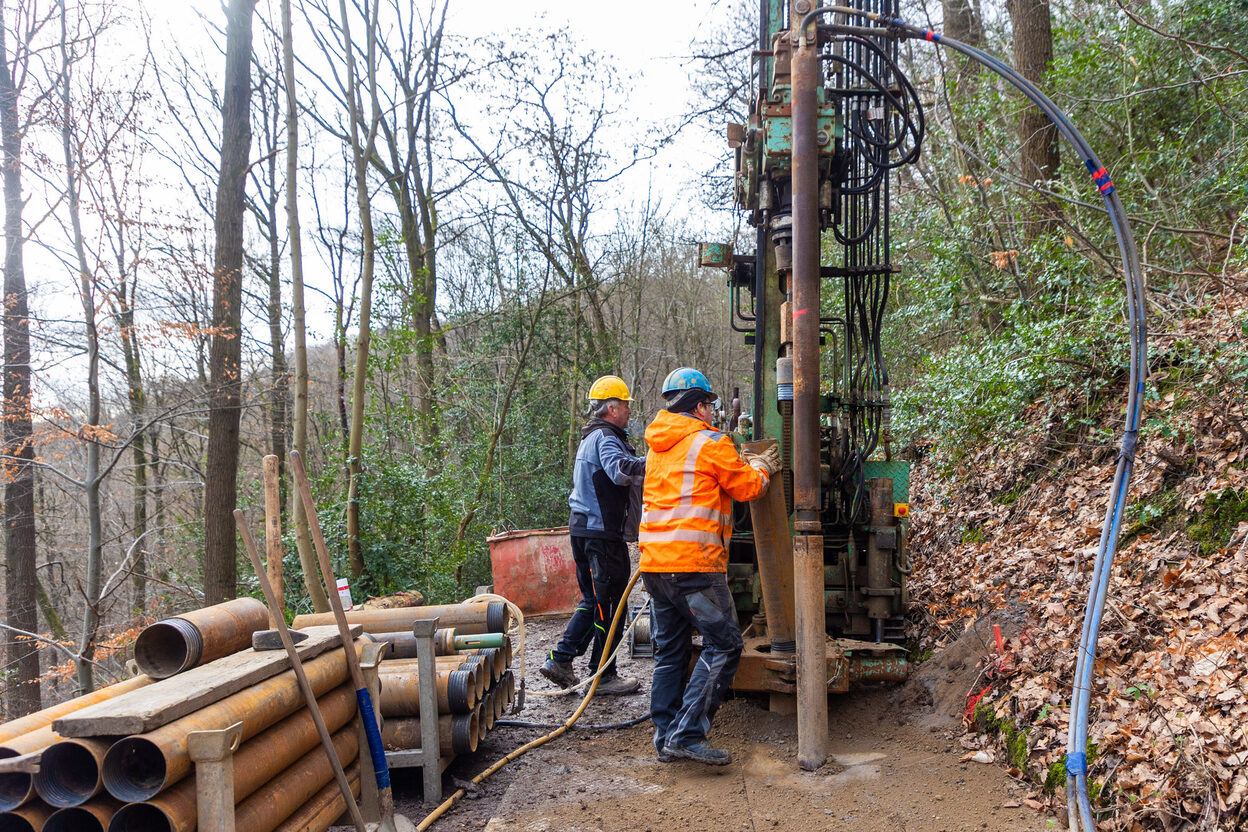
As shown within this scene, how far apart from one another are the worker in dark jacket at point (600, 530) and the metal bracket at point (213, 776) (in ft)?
12.0

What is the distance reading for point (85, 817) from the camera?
2.85 metres

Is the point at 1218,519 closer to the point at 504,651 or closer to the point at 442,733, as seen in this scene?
the point at 504,651

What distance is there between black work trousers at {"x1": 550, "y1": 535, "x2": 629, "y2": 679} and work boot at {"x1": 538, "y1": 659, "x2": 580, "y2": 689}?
5 centimetres

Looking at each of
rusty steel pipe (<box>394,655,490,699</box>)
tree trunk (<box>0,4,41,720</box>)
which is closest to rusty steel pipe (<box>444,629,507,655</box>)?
rusty steel pipe (<box>394,655,490,699</box>)

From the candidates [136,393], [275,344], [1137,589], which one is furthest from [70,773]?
[275,344]

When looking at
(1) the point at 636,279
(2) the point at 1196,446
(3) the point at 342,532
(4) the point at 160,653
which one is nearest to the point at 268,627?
(4) the point at 160,653

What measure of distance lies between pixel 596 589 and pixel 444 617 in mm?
1246

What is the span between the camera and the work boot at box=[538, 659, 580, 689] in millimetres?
6595

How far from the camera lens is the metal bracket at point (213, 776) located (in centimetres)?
279

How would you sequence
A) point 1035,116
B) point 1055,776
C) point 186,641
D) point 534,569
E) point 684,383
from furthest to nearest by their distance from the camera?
point 534,569, point 1035,116, point 684,383, point 1055,776, point 186,641

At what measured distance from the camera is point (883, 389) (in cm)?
609

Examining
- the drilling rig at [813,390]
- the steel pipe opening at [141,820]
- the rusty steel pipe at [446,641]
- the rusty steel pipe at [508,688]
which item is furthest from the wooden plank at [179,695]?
the drilling rig at [813,390]

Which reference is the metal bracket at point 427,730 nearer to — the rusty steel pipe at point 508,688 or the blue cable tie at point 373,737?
the blue cable tie at point 373,737

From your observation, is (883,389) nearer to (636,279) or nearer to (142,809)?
(142,809)
